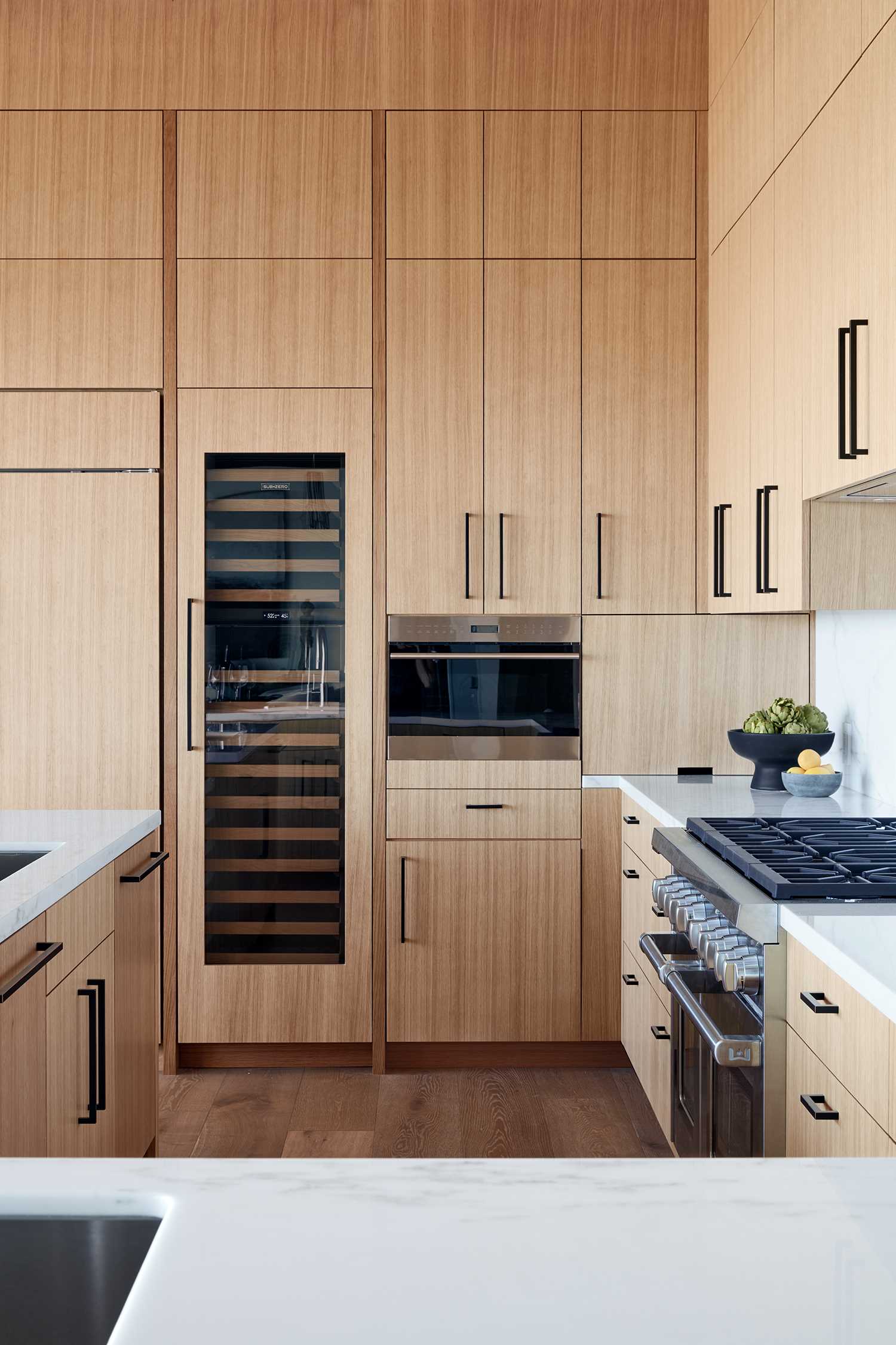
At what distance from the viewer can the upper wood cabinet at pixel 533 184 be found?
323cm

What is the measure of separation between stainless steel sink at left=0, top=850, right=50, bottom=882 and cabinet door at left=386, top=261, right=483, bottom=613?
148cm

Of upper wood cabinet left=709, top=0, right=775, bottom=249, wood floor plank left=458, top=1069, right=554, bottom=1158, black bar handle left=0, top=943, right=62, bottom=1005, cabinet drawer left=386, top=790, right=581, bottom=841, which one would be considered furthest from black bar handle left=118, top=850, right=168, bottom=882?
upper wood cabinet left=709, top=0, right=775, bottom=249

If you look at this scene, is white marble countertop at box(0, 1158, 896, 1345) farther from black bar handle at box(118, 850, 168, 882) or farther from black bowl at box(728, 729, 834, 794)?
black bowl at box(728, 729, 834, 794)

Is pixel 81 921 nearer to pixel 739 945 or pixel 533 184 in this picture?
pixel 739 945

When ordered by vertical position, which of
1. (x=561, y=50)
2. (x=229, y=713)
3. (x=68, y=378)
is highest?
(x=561, y=50)

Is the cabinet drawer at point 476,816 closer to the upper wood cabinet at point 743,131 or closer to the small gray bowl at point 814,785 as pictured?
the small gray bowl at point 814,785

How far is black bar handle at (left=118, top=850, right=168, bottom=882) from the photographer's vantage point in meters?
2.24

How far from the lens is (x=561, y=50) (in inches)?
127

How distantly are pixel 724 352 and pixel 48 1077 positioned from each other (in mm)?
2488

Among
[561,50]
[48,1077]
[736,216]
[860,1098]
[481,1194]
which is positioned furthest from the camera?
[561,50]

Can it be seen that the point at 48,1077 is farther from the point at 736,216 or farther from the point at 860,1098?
the point at 736,216

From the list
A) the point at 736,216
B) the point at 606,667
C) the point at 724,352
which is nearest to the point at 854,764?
the point at 606,667

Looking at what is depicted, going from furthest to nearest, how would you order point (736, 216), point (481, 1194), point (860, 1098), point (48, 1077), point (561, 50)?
point (561, 50) → point (736, 216) → point (48, 1077) → point (860, 1098) → point (481, 1194)

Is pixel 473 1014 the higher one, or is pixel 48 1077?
pixel 48 1077
